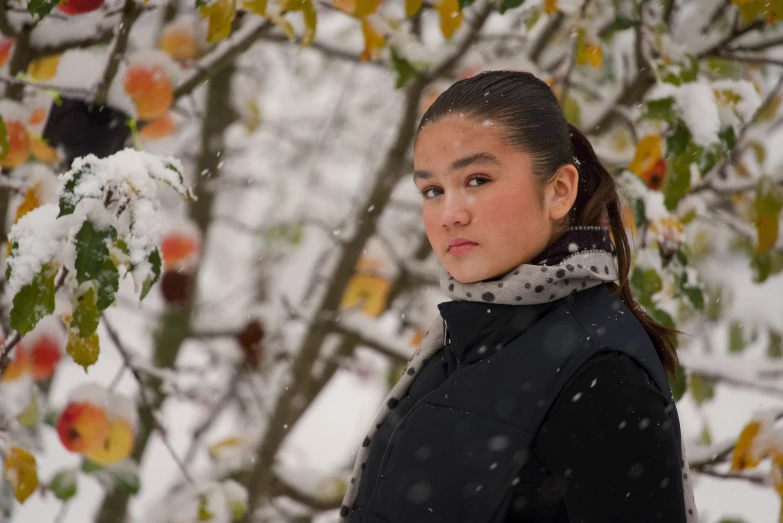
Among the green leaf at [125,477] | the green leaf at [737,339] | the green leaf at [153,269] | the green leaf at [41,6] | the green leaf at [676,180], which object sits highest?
the green leaf at [41,6]

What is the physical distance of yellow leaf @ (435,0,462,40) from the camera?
4.99 feet

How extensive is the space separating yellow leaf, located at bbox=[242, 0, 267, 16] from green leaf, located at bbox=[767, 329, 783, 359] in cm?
254

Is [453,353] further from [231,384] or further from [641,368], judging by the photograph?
[231,384]

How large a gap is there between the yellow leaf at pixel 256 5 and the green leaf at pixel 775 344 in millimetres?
2542

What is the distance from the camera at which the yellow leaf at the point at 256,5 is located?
4.45ft

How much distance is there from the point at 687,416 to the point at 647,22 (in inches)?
206

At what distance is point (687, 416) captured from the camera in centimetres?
631

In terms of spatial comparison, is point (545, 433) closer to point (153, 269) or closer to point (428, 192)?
point (428, 192)

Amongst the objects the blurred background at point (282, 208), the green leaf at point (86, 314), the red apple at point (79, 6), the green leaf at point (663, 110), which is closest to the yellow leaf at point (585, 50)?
the blurred background at point (282, 208)

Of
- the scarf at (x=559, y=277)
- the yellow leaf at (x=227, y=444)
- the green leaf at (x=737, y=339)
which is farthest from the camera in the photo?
the green leaf at (x=737, y=339)

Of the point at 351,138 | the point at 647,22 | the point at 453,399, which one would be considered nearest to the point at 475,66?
the point at 647,22

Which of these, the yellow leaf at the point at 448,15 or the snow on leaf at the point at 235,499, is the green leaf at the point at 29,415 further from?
the yellow leaf at the point at 448,15

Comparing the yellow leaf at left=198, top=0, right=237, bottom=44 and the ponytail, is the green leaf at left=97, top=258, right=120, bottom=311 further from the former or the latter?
the ponytail

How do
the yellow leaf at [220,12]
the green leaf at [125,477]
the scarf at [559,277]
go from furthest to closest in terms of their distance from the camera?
the green leaf at [125,477] → the yellow leaf at [220,12] → the scarf at [559,277]
